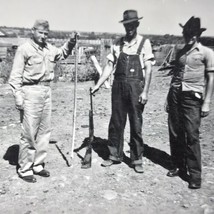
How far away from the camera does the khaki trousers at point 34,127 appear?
14.2 feet

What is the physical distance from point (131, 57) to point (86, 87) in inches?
334

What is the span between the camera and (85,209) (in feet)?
12.2

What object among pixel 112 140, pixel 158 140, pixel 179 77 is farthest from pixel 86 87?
pixel 179 77

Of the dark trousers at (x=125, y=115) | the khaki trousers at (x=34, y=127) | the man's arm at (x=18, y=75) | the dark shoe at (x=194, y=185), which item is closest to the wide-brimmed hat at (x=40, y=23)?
the man's arm at (x=18, y=75)

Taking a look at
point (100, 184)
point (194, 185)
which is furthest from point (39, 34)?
point (194, 185)

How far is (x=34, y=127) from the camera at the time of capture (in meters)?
4.41

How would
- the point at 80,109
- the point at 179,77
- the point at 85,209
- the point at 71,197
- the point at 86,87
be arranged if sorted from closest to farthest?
the point at 85,209 < the point at 71,197 < the point at 179,77 < the point at 80,109 < the point at 86,87

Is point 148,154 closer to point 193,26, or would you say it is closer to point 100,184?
point 100,184

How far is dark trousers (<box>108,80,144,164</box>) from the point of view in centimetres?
457

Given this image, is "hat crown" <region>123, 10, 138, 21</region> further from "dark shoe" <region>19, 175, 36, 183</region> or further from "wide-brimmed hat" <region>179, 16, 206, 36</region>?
"dark shoe" <region>19, 175, 36, 183</region>

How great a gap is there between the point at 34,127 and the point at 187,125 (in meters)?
2.20

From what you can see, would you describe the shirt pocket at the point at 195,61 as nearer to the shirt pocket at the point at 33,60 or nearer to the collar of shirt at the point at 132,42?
the collar of shirt at the point at 132,42

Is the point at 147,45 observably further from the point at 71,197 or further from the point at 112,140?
the point at 71,197

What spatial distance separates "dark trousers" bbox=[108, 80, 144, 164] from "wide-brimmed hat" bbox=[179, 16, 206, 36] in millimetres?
1017
